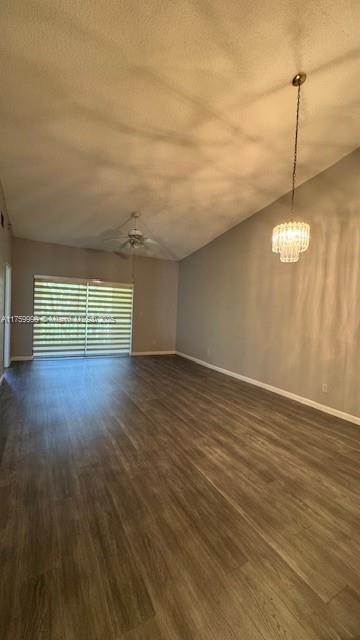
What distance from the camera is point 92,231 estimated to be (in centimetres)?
586

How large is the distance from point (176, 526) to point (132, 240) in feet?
13.7

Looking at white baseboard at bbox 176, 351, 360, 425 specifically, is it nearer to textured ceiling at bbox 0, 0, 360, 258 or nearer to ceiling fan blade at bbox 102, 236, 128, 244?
textured ceiling at bbox 0, 0, 360, 258

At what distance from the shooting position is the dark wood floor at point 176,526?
121 cm

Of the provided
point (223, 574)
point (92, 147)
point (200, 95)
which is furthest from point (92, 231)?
point (223, 574)

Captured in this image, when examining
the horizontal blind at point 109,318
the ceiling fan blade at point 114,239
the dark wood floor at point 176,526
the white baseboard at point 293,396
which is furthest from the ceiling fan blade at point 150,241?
the dark wood floor at point 176,526

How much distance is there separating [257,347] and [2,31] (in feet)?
16.4

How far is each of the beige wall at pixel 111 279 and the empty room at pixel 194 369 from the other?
0.36 ft

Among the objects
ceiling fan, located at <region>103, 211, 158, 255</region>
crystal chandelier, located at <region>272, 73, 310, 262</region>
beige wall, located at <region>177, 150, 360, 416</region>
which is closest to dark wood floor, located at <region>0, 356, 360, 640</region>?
beige wall, located at <region>177, 150, 360, 416</region>

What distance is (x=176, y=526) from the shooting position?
5.65ft

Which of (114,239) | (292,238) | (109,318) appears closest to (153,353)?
(109,318)

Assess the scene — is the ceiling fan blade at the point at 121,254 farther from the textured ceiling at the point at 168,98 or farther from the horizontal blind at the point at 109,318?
the textured ceiling at the point at 168,98

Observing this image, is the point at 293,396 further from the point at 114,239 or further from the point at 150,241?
the point at 114,239

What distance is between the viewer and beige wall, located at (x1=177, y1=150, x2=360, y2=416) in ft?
12.1

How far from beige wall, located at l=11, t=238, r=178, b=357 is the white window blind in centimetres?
19
